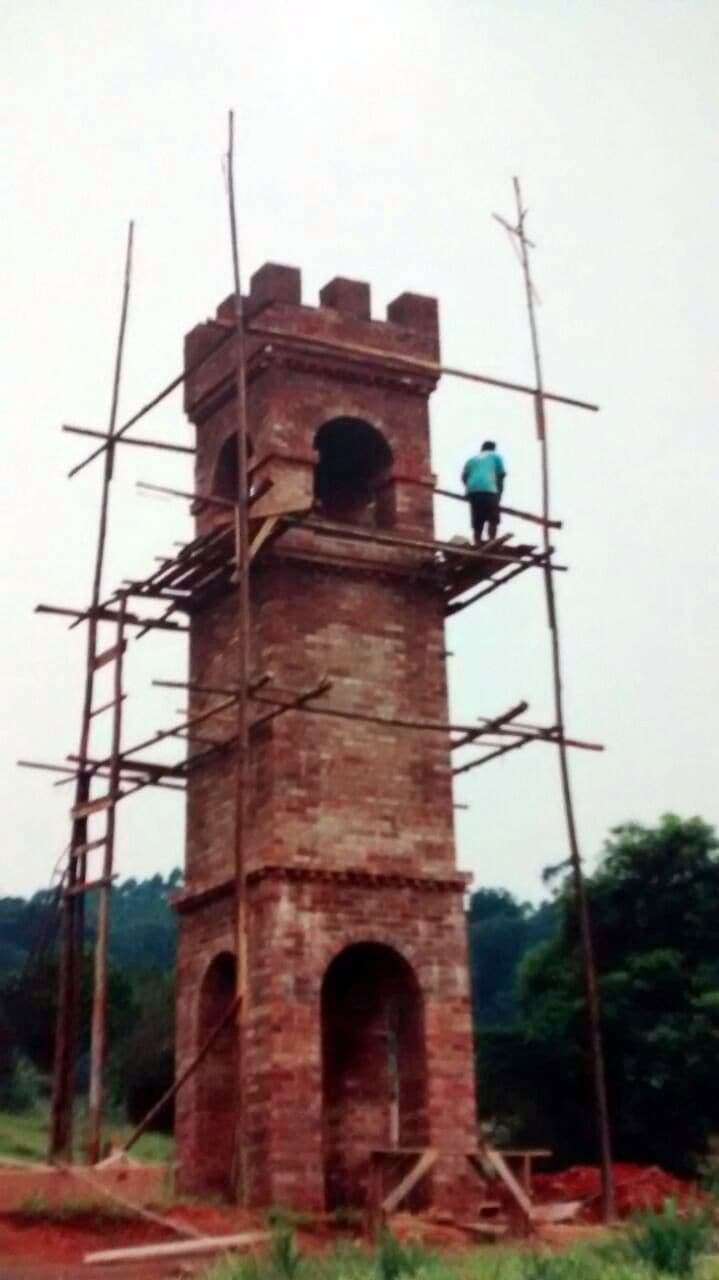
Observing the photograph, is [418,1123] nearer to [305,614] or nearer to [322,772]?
[322,772]

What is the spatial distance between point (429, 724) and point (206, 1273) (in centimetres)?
808

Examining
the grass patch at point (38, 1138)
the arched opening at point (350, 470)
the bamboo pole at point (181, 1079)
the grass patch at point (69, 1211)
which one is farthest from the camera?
the grass patch at point (38, 1138)

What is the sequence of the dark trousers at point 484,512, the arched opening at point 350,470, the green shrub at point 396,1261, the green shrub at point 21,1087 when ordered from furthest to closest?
the green shrub at point 21,1087
the arched opening at point 350,470
the dark trousers at point 484,512
the green shrub at point 396,1261

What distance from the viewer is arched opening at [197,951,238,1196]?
18.7 metres

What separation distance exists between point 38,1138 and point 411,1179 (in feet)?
78.6

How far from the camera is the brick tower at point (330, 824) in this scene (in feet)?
58.5

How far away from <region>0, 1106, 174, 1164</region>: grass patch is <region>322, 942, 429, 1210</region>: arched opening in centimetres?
1382

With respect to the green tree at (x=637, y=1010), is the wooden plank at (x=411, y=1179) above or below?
below

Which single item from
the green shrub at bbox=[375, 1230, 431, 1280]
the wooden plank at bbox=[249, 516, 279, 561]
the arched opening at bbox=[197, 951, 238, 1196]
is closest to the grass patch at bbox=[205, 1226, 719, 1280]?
the green shrub at bbox=[375, 1230, 431, 1280]

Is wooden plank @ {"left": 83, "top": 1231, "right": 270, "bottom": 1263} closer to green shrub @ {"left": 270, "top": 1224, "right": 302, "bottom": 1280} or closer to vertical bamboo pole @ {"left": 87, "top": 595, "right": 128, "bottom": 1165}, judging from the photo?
green shrub @ {"left": 270, "top": 1224, "right": 302, "bottom": 1280}

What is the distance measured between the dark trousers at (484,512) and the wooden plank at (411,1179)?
707 centimetres

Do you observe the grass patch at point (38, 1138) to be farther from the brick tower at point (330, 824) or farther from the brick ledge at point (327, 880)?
the brick ledge at point (327, 880)

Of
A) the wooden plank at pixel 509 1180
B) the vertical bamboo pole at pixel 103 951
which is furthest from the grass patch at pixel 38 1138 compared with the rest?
the wooden plank at pixel 509 1180

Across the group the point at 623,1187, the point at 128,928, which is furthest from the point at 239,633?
the point at 128,928
